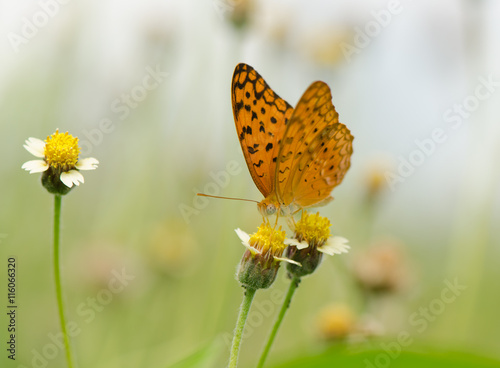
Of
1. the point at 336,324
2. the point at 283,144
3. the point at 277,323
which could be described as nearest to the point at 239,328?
the point at 277,323

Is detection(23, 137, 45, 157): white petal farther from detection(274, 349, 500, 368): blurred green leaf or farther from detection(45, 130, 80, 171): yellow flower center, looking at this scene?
detection(274, 349, 500, 368): blurred green leaf

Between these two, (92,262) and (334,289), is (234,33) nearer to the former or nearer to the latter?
(92,262)

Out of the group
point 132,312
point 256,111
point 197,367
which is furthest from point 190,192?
point 197,367

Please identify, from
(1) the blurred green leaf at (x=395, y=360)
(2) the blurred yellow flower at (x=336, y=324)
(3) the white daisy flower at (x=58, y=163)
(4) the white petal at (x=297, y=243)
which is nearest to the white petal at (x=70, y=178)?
(3) the white daisy flower at (x=58, y=163)

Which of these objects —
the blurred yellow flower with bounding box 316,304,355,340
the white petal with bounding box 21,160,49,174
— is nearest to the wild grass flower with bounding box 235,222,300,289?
the white petal with bounding box 21,160,49,174

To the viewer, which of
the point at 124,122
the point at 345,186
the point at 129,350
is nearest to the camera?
the point at 129,350

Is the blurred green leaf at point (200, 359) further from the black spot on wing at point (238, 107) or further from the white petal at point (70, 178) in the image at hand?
the black spot on wing at point (238, 107)
